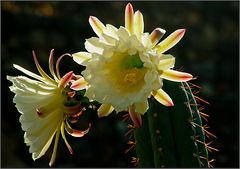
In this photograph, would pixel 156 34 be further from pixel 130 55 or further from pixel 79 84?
pixel 79 84

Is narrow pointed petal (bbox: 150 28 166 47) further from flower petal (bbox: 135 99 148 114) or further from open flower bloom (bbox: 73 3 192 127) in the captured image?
flower petal (bbox: 135 99 148 114)

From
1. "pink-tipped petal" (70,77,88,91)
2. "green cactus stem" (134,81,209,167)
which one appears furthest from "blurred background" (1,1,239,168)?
"pink-tipped petal" (70,77,88,91)

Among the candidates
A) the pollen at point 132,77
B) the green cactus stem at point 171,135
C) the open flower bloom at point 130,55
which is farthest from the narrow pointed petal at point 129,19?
the green cactus stem at point 171,135

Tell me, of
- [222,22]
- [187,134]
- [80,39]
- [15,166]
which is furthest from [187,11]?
[187,134]

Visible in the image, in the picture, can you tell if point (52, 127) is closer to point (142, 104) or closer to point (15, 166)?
point (142, 104)

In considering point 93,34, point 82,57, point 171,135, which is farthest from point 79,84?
point 93,34

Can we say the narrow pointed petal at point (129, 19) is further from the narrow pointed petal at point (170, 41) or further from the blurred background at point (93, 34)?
the blurred background at point (93, 34)
